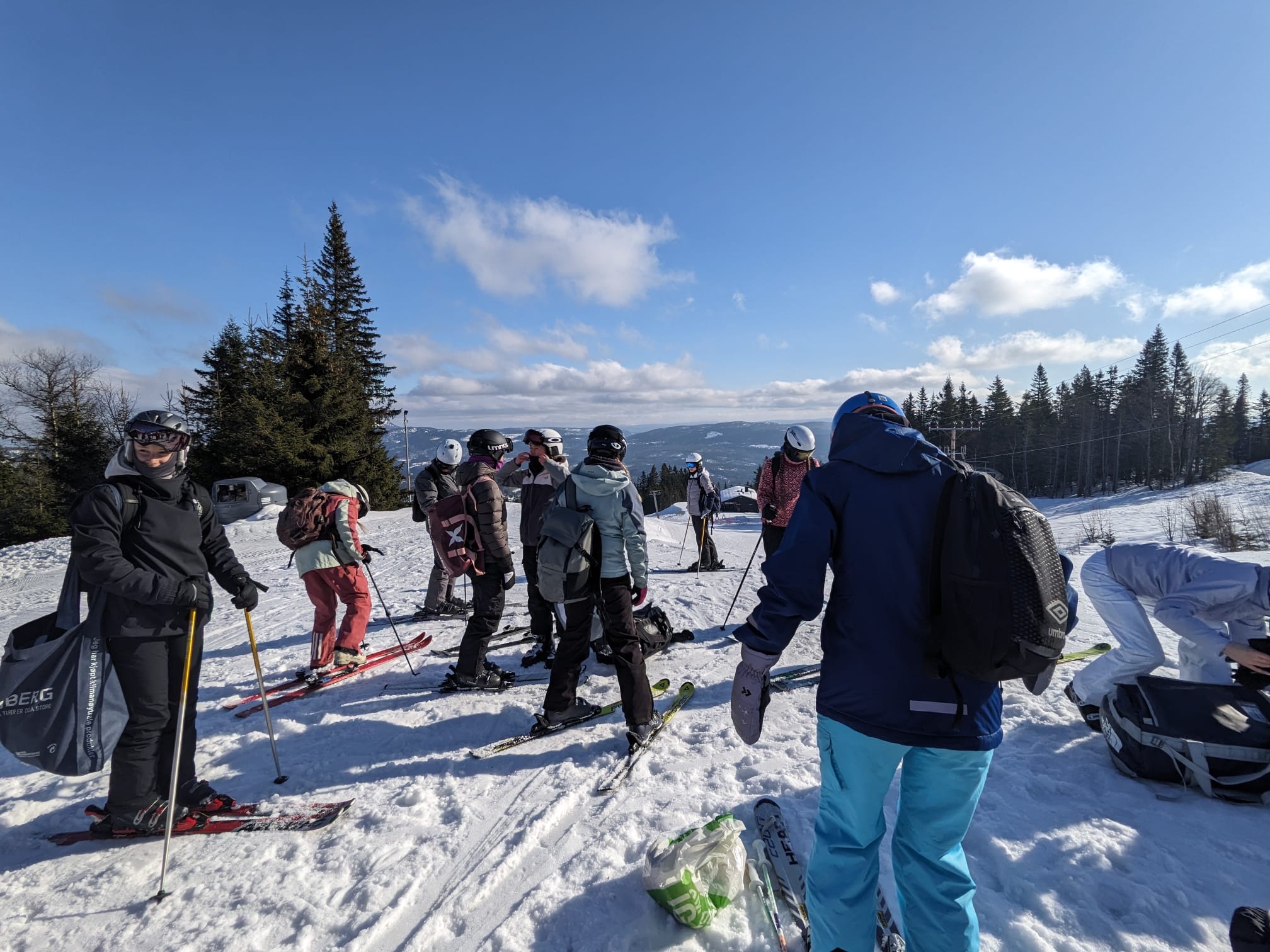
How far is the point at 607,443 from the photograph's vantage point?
417 centimetres

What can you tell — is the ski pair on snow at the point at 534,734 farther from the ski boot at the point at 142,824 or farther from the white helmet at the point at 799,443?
the white helmet at the point at 799,443

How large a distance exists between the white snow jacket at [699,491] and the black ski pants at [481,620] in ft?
21.6

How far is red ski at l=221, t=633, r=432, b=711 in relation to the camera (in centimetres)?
496

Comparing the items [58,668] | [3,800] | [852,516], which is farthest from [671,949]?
[3,800]

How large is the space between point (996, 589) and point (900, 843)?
1183mm

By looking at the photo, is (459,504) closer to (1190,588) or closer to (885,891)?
(885,891)

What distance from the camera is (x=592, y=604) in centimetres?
414

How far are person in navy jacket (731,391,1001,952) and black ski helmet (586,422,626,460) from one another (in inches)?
86.8

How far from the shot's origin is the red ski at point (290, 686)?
4.96 metres

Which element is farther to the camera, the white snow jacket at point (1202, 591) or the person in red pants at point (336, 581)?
the person in red pants at point (336, 581)

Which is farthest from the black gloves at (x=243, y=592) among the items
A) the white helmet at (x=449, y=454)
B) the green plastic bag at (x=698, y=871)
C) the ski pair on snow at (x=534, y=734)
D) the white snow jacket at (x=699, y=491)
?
the white snow jacket at (x=699, y=491)

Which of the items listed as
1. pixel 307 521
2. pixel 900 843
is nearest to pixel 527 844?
pixel 900 843

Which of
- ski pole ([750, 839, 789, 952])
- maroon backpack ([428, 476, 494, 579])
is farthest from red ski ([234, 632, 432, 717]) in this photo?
ski pole ([750, 839, 789, 952])

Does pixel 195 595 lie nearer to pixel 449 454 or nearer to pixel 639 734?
pixel 639 734
